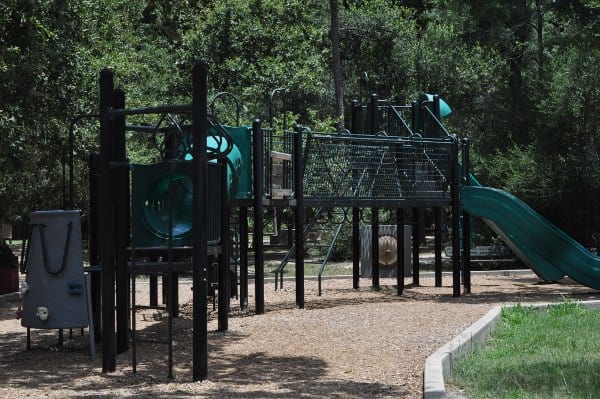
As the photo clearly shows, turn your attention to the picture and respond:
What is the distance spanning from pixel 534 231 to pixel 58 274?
10233 millimetres

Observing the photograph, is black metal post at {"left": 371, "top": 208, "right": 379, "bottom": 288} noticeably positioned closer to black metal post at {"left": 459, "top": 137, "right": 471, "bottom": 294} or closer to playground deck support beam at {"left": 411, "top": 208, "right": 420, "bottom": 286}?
playground deck support beam at {"left": 411, "top": 208, "right": 420, "bottom": 286}

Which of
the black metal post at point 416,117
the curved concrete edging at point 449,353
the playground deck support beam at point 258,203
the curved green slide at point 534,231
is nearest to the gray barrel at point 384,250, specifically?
the curved green slide at point 534,231

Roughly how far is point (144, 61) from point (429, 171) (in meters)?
15.9

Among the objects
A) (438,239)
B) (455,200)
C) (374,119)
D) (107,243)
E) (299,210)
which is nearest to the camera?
(107,243)

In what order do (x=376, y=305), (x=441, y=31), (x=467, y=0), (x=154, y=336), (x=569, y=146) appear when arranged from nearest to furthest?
1. (x=154, y=336)
2. (x=376, y=305)
3. (x=467, y=0)
4. (x=569, y=146)
5. (x=441, y=31)

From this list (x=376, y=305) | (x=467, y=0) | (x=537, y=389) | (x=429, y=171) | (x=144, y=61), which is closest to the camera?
(x=537, y=389)

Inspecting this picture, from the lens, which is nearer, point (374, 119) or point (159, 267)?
point (159, 267)

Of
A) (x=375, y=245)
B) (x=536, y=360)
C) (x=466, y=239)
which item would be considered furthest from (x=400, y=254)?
(x=536, y=360)

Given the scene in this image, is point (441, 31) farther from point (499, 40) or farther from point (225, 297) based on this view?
point (225, 297)

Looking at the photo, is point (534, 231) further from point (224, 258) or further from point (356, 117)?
point (224, 258)

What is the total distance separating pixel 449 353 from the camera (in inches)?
373

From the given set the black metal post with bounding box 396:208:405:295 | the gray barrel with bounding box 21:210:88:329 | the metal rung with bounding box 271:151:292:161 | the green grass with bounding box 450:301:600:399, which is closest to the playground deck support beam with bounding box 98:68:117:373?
the gray barrel with bounding box 21:210:88:329

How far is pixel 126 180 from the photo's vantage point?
1038 cm

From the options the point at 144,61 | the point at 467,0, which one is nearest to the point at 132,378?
the point at 467,0
